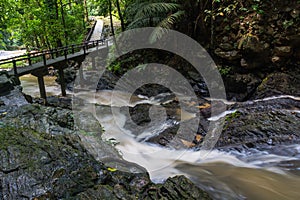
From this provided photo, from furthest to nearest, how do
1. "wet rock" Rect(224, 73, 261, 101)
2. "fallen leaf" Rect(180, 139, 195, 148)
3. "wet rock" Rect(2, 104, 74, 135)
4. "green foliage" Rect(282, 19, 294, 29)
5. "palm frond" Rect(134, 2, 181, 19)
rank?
"palm frond" Rect(134, 2, 181, 19)
"wet rock" Rect(224, 73, 261, 101)
"green foliage" Rect(282, 19, 294, 29)
"fallen leaf" Rect(180, 139, 195, 148)
"wet rock" Rect(2, 104, 74, 135)

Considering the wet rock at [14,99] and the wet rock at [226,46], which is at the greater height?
the wet rock at [226,46]

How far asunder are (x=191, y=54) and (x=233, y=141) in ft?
23.0

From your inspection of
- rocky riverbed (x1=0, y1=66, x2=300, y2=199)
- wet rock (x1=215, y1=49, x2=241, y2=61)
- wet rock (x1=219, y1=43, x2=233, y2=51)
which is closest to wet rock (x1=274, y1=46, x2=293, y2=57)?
wet rock (x1=215, y1=49, x2=241, y2=61)

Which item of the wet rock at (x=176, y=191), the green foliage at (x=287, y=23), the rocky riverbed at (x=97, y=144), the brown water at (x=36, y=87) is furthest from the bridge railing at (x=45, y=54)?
the green foliage at (x=287, y=23)

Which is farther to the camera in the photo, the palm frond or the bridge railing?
the palm frond

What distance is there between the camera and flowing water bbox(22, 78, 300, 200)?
403 centimetres

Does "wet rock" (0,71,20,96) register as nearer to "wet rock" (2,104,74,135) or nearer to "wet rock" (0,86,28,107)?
"wet rock" (0,86,28,107)

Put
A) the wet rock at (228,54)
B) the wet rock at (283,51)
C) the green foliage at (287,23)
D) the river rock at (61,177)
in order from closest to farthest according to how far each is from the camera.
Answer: the river rock at (61,177), the green foliage at (287,23), the wet rock at (283,51), the wet rock at (228,54)

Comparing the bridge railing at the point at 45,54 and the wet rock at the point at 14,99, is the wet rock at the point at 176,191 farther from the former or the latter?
the bridge railing at the point at 45,54

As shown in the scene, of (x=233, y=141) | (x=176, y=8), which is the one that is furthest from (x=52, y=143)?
(x=176, y=8)

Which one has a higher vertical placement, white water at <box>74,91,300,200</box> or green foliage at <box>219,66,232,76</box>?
green foliage at <box>219,66,232,76</box>

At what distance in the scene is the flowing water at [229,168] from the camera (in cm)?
403

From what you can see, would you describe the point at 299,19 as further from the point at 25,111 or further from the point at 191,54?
the point at 25,111

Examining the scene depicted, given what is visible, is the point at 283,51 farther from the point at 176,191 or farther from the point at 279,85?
the point at 176,191
